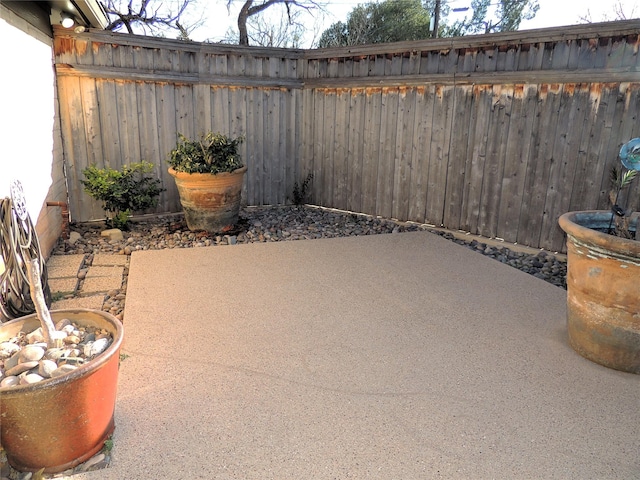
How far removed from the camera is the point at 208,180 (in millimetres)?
4977

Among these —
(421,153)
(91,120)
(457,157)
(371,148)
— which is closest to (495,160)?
(457,157)

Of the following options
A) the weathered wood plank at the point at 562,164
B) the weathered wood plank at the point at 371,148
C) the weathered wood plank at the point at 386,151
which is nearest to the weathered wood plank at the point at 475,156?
the weathered wood plank at the point at 562,164

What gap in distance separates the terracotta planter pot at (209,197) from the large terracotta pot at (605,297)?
11.1 ft

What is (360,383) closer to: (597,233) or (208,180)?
(597,233)

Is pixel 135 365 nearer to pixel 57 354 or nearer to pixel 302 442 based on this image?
pixel 57 354

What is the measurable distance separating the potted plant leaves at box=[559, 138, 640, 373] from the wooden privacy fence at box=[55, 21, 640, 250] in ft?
5.37

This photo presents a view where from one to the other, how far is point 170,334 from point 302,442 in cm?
127

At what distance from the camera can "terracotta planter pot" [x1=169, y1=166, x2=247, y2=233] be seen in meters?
5.00

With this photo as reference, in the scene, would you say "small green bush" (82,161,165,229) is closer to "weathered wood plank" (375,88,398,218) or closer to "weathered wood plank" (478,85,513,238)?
"weathered wood plank" (375,88,398,218)

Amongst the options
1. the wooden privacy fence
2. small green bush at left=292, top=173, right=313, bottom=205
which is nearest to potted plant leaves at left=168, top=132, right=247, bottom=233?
the wooden privacy fence

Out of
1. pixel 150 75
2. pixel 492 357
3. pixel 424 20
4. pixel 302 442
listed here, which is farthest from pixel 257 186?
pixel 424 20

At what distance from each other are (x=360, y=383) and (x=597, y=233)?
1.46 metres

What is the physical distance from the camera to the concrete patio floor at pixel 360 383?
1.89 m

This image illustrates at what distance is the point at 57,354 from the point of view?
1822 mm
